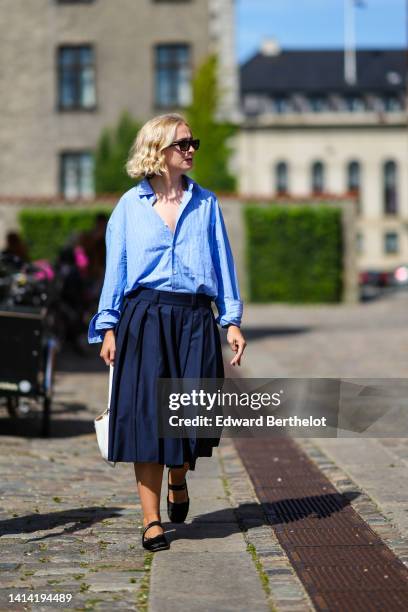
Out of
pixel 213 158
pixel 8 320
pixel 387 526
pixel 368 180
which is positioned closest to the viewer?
pixel 387 526

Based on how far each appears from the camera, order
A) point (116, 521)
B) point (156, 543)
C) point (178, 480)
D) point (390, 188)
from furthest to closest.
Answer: point (390, 188), point (116, 521), point (178, 480), point (156, 543)

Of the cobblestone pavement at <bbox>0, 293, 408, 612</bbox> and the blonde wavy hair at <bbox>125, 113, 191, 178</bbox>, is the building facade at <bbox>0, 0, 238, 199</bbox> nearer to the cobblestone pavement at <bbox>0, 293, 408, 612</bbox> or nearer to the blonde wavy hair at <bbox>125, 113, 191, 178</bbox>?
the cobblestone pavement at <bbox>0, 293, 408, 612</bbox>

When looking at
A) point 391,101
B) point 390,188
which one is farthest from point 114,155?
point 391,101

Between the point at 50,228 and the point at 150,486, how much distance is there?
1064 inches

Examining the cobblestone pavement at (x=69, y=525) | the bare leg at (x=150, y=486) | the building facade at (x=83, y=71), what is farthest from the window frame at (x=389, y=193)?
the bare leg at (x=150, y=486)

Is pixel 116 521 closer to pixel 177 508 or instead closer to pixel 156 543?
pixel 177 508

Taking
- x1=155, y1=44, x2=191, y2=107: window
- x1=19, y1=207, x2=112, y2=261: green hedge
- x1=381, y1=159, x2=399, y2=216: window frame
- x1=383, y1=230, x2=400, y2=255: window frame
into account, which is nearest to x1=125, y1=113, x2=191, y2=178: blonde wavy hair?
x1=19, y1=207, x2=112, y2=261: green hedge

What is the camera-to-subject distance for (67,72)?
37031 millimetres

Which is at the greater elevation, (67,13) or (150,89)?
(67,13)

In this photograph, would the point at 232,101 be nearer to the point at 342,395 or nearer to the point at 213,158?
the point at 213,158

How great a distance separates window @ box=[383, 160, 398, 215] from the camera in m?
80.1

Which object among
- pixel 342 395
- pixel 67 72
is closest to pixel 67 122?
pixel 67 72

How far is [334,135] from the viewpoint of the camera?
78.9 metres

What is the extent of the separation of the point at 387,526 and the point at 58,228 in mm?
26783
